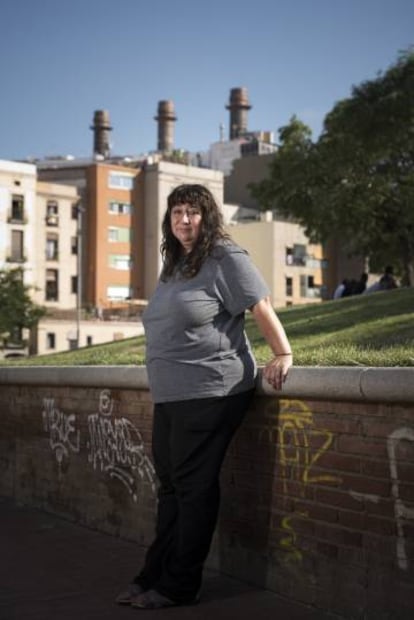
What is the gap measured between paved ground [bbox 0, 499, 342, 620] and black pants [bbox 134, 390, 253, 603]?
0.19m

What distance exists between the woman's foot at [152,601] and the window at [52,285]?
78.1 m

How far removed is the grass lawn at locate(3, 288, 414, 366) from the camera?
23.9 ft

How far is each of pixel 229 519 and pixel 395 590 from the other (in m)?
1.67

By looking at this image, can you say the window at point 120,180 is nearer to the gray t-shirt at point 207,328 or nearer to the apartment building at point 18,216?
the apartment building at point 18,216

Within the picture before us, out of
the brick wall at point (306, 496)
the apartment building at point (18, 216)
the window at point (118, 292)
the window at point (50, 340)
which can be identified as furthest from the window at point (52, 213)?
the brick wall at point (306, 496)

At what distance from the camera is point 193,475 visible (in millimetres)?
5746

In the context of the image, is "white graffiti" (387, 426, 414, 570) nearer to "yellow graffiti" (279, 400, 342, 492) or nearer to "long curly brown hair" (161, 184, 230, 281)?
"yellow graffiti" (279, 400, 342, 492)

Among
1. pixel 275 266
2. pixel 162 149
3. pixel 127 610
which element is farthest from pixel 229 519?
pixel 162 149

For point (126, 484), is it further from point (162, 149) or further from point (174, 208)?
point (162, 149)

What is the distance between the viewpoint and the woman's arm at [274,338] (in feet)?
18.7

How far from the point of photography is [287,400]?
5988mm

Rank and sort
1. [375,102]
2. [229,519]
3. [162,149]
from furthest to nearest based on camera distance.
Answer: [162,149] → [375,102] → [229,519]

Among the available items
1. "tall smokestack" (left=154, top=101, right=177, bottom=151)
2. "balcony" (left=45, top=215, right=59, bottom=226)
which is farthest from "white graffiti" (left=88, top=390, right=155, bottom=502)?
"tall smokestack" (left=154, top=101, right=177, bottom=151)

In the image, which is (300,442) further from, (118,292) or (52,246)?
(118,292)
